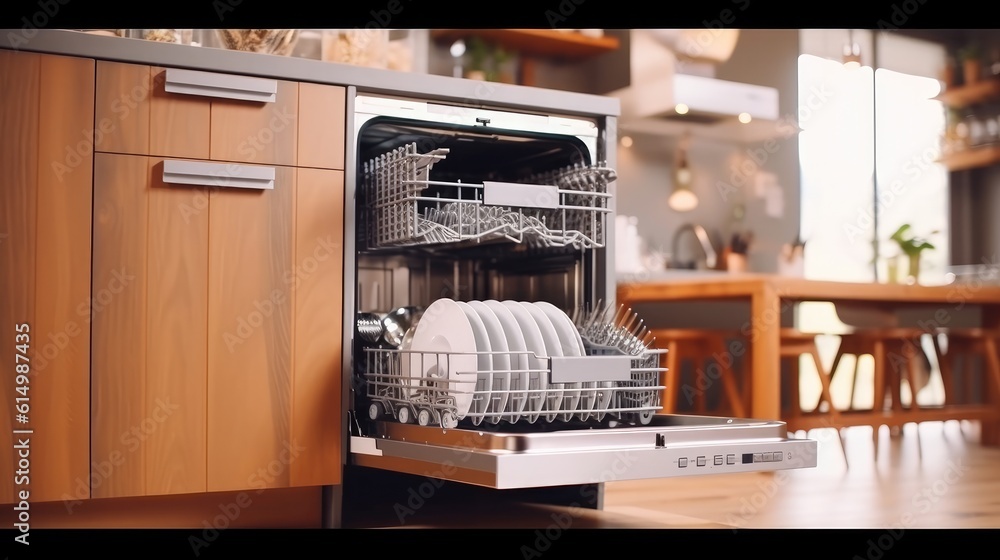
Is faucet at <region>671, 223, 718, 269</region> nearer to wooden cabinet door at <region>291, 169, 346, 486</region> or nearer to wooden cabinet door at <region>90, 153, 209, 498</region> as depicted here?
wooden cabinet door at <region>291, 169, 346, 486</region>

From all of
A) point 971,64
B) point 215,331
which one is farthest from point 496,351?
point 971,64

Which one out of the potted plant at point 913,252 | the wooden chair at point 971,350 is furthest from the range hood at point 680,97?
the wooden chair at point 971,350

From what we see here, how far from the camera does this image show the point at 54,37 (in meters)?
2.17

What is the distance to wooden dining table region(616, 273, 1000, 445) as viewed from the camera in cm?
389

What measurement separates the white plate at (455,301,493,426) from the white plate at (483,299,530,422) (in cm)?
5

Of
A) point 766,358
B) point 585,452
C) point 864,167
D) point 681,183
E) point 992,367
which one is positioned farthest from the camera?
point 864,167

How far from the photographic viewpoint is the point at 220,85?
230 cm

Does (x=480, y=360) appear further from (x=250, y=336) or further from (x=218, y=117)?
(x=218, y=117)

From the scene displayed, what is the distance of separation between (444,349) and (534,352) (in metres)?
0.22

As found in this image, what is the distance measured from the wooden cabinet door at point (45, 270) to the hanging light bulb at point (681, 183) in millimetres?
4015

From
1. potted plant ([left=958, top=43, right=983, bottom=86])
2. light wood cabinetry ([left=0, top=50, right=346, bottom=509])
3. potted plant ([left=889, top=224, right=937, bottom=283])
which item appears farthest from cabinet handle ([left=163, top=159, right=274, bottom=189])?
potted plant ([left=958, top=43, right=983, bottom=86])

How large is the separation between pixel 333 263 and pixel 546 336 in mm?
517

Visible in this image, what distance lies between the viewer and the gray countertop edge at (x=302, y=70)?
218cm

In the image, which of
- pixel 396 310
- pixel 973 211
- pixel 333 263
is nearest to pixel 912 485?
pixel 396 310
